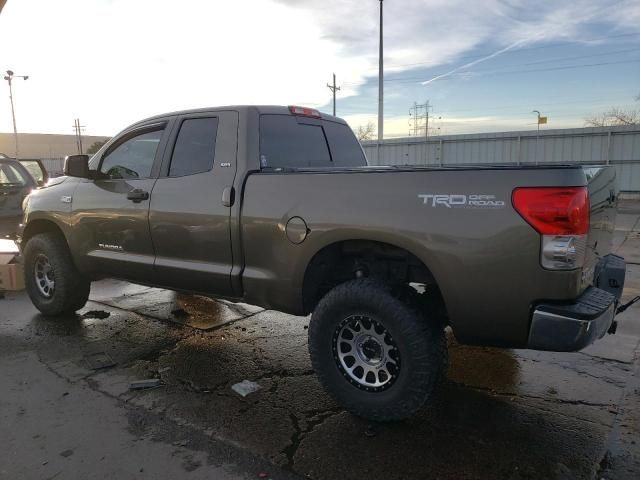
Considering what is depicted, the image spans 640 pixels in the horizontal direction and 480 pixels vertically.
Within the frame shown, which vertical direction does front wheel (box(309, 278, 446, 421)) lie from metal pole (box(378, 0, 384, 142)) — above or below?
below

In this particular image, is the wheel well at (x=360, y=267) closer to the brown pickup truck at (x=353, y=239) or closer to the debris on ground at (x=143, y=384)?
the brown pickup truck at (x=353, y=239)

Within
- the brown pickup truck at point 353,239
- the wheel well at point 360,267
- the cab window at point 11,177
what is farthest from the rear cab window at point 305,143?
the cab window at point 11,177

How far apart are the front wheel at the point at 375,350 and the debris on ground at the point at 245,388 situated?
2.01 ft

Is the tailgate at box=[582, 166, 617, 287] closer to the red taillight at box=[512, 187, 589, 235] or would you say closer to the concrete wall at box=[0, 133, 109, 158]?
the red taillight at box=[512, 187, 589, 235]

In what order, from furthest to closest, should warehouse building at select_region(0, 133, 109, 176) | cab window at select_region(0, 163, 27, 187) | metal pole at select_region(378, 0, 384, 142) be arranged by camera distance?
warehouse building at select_region(0, 133, 109, 176), metal pole at select_region(378, 0, 384, 142), cab window at select_region(0, 163, 27, 187)

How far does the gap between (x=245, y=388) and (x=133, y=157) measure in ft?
7.82

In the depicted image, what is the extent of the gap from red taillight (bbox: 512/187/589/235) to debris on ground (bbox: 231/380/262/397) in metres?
2.22

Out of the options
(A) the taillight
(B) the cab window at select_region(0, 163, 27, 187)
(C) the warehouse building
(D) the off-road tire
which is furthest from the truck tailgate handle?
(C) the warehouse building

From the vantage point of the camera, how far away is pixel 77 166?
464cm

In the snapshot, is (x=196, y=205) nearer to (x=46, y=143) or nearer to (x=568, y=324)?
(x=568, y=324)

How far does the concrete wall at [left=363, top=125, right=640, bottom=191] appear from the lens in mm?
18797

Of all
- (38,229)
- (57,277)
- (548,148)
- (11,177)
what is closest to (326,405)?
(57,277)

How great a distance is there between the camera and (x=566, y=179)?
8.17ft

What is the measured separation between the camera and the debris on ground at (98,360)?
159 inches
